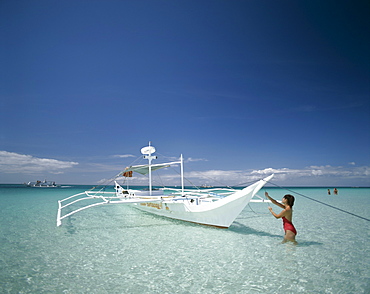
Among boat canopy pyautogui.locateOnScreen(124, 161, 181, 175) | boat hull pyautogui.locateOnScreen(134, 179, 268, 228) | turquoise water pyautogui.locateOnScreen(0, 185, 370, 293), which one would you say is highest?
boat canopy pyautogui.locateOnScreen(124, 161, 181, 175)

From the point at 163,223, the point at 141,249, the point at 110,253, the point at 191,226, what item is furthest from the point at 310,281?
the point at 163,223

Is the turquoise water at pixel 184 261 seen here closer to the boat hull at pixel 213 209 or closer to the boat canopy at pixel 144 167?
the boat hull at pixel 213 209

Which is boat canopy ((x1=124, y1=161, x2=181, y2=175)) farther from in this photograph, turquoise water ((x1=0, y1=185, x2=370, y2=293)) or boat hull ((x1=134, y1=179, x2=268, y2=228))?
turquoise water ((x1=0, y1=185, x2=370, y2=293))

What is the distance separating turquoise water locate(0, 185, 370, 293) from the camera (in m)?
4.71

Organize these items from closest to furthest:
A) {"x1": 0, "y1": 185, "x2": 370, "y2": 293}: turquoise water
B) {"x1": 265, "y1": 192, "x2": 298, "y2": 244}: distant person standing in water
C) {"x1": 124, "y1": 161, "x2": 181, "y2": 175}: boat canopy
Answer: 1. {"x1": 0, "y1": 185, "x2": 370, "y2": 293}: turquoise water
2. {"x1": 265, "y1": 192, "x2": 298, "y2": 244}: distant person standing in water
3. {"x1": 124, "y1": 161, "x2": 181, "y2": 175}: boat canopy

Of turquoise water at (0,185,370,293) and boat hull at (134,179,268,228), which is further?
boat hull at (134,179,268,228)

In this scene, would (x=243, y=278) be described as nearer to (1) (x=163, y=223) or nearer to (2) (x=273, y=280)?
(2) (x=273, y=280)

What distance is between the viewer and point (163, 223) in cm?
1168

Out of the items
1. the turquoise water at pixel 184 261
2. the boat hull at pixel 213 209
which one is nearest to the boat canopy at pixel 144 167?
the boat hull at pixel 213 209

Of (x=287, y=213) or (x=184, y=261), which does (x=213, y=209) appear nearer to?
(x=287, y=213)

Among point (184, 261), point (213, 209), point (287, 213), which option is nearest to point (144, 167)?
point (213, 209)

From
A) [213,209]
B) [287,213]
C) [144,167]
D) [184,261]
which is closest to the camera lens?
[184,261]

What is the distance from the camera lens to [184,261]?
242 inches

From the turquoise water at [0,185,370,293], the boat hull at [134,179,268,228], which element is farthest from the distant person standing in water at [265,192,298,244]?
the boat hull at [134,179,268,228]
